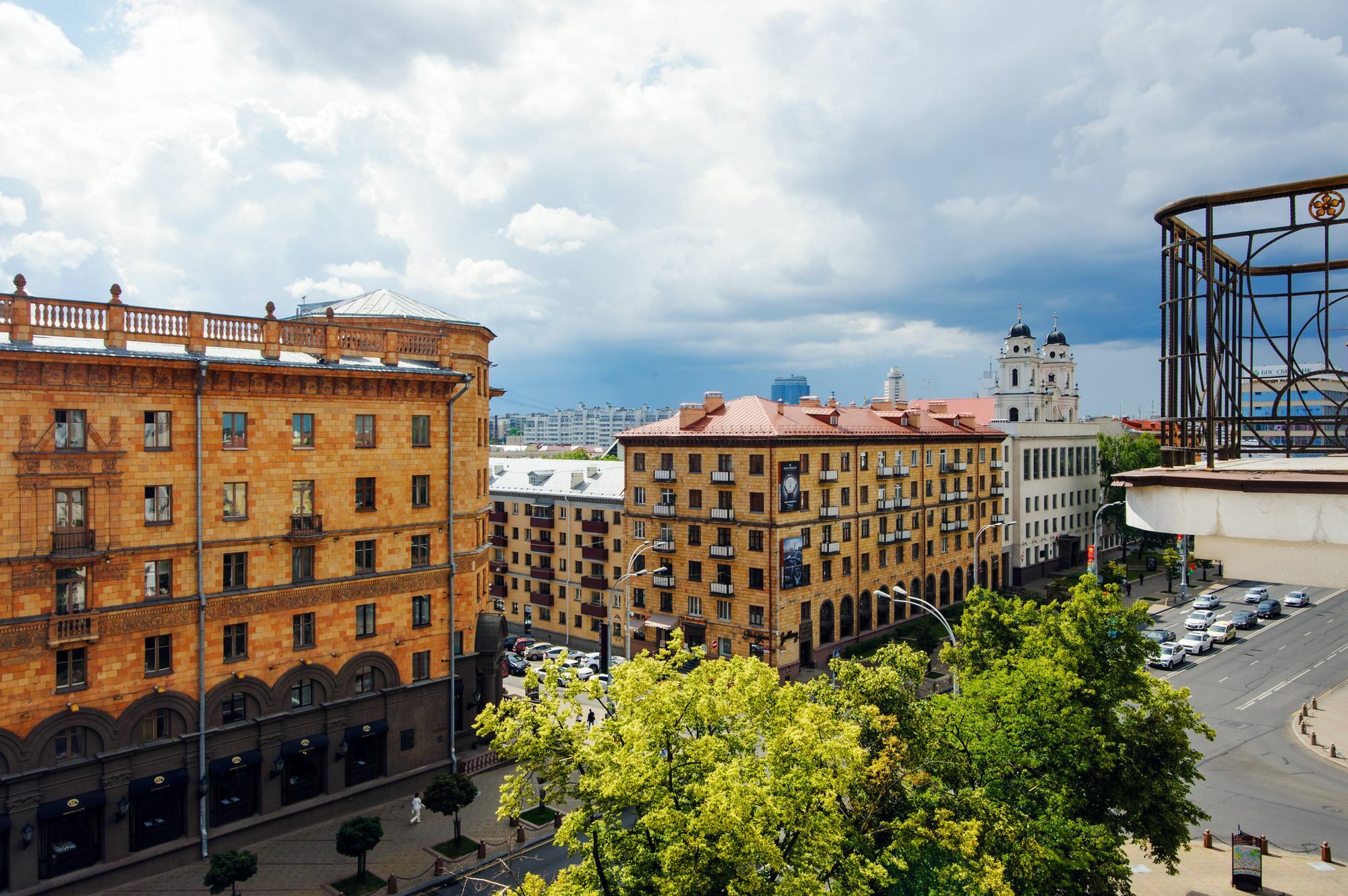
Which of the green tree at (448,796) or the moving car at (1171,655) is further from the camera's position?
the moving car at (1171,655)

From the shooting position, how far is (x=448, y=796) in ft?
112

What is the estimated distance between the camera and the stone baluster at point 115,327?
31188 millimetres

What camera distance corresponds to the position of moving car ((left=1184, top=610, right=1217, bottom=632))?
69125mm

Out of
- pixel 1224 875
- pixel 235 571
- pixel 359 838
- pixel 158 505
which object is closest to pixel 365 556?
pixel 235 571

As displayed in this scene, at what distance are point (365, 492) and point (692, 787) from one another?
26669 millimetres

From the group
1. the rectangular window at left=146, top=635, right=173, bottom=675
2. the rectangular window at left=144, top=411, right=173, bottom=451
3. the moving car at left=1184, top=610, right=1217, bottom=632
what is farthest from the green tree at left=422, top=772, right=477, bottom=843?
the moving car at left=1184, top=610, right=1217, bottom=632

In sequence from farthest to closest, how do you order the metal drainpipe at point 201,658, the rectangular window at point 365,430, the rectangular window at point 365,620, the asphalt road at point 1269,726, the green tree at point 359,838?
1. the rectangular window at point 365,430
2. the rectangular window at point 365,620
3. the asphalt road at point 1269,726
4. the metal drainpipe at point 201,658
5. the green tree at point 359,838

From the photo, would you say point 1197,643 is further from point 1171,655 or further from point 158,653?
point 158,653

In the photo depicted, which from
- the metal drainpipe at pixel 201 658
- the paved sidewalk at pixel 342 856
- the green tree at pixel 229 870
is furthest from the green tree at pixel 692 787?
the metal drainpipe at pixel 201 658

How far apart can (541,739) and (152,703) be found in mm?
21729

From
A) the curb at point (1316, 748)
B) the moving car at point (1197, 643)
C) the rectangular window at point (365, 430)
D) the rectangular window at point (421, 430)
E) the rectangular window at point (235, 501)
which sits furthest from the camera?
the moving car at point (1197, 643)

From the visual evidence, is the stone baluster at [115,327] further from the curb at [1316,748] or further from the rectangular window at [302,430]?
the curb at [1316,748]

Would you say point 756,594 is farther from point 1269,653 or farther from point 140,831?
point 1269,653

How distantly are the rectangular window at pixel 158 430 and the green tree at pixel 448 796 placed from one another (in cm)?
→ 1756
